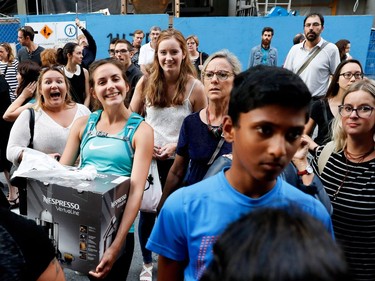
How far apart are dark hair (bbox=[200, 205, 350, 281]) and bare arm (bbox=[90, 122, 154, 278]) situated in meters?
1.20

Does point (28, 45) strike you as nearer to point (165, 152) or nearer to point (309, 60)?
point (309, 60)

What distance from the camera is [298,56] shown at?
5430mm

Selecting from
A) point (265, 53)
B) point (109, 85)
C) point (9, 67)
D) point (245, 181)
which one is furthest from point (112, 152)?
point (265, 53)

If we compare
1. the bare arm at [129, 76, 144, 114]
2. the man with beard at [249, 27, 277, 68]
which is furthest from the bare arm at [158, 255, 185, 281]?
the man with beard at [249, 27, 277, 68]

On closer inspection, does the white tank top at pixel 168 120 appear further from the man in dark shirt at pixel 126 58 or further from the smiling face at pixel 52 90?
the man in dark shirt at pixel 126 58

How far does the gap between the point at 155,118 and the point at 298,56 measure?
330 centimetres

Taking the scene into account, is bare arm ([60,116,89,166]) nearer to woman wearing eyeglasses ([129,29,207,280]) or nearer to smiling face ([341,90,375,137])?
woman wearing eyeglasses ([129,29,207,280])

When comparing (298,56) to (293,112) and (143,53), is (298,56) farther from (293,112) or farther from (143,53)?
(293,112)

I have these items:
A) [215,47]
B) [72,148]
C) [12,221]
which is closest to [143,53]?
[215,47]

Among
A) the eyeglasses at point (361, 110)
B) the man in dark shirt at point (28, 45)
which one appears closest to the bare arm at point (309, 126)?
the eyeglasses at point (361, 110)

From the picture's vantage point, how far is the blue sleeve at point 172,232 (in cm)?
125

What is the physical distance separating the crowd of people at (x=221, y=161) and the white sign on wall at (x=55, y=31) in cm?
643

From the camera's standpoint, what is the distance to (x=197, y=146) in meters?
2.23

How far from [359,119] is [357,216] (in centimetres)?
52
